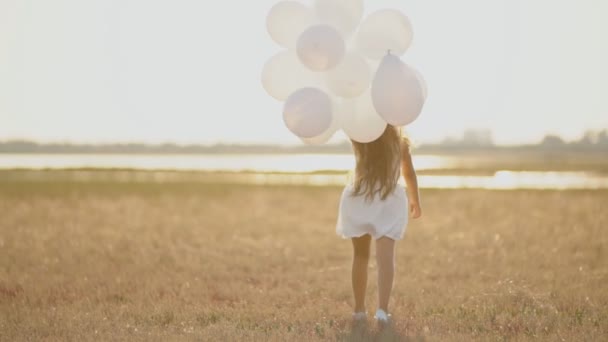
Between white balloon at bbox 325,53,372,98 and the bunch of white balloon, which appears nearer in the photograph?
the bunch of white balloon

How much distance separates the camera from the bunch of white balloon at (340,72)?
5.43 meters

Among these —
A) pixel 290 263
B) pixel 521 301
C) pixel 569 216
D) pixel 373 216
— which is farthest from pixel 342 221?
pixel 569 216

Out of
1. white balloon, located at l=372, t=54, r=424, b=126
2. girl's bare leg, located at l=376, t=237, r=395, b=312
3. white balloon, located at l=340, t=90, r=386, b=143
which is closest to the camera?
white balloon, located at l=372, t=54, r=424, b=126

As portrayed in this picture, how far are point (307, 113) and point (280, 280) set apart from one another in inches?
151

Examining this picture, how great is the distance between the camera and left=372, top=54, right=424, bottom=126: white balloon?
17.5 ft

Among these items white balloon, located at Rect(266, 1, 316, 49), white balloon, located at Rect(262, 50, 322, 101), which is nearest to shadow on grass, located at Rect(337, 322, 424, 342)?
white balloon, located at Rect(262, 50, 322, 101)

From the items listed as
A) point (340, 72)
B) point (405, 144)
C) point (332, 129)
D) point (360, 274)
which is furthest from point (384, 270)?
point (340, 72)

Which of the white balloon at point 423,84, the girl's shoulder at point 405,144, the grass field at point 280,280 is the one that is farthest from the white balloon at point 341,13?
the grass field at point 280,280

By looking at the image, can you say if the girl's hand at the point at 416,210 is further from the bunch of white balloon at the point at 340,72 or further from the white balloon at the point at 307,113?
the white balloon at the point at 307,113

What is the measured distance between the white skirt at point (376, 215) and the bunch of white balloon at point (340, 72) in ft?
1.96

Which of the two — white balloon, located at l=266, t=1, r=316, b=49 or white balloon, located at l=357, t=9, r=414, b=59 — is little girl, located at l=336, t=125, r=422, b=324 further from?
white balloon, located at l=266, t=1, r=316, b=49

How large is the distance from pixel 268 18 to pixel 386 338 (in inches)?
110

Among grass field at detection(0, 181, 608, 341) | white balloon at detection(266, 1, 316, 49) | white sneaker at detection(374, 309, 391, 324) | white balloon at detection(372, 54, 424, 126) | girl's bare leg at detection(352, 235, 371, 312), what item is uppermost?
white balloon at detection(266, 1, 316, 49)

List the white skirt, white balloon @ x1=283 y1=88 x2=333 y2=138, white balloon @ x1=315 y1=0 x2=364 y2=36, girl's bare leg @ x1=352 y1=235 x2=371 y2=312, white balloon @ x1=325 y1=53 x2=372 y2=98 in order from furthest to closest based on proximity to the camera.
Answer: girl's bare leg @ x1=352 y1=235 x2=371 y2=312 < the white skirt < white balloon @ x1=315 y1=0 x2=364 y2=36 < white balloon @ x1=325 y1=53 x2=372 y2=98 < white balloon @ x1=283 y1=88 x2=333 y2=138
